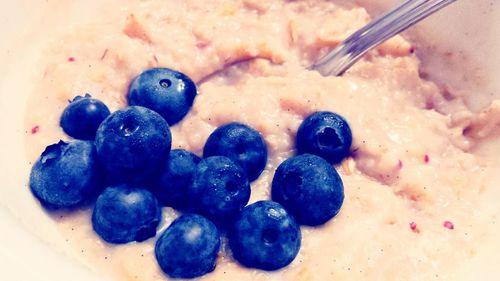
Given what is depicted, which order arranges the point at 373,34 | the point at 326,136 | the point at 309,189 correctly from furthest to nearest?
1. the point at 373,34
2. the point at 326,136
3. the point at 309,189

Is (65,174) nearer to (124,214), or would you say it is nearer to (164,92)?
(124,214)

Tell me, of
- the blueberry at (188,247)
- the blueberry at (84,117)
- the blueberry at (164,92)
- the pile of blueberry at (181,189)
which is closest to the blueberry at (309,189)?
the pile of blueberry at (181,189)

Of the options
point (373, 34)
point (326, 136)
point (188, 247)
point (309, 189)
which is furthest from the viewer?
point (373, 34)

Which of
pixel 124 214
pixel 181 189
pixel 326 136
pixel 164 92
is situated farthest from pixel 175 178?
pixel 326 136

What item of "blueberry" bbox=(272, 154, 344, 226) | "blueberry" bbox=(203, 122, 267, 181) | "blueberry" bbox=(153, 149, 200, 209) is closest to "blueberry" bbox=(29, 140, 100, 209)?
"blueberry" bbox=(153, 149, 200, 209)

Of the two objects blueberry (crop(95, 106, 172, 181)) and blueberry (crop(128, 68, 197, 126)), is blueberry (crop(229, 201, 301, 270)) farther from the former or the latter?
blueberry (crop(128, 68, 197, 126))

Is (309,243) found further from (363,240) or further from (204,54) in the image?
(204,54)
